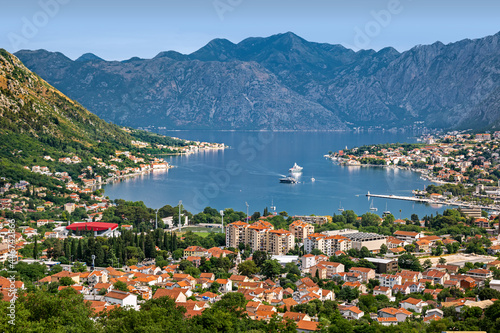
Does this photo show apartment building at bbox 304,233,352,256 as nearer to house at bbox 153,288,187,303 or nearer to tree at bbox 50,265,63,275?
house at bbox 153,288,187,303

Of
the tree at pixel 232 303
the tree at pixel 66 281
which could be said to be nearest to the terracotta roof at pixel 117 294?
the tree at pixel 66 281

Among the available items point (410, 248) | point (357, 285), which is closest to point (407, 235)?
point (410, 248)

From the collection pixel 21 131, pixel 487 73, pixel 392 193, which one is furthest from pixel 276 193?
pixel 487 73

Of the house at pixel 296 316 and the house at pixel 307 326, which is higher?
the house at pixel 307 326

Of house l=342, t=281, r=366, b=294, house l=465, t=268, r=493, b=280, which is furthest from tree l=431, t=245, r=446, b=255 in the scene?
house l=342, t=281, r=366, b=294

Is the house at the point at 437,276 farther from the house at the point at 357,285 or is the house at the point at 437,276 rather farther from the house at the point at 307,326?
the house at the point at 307,326
